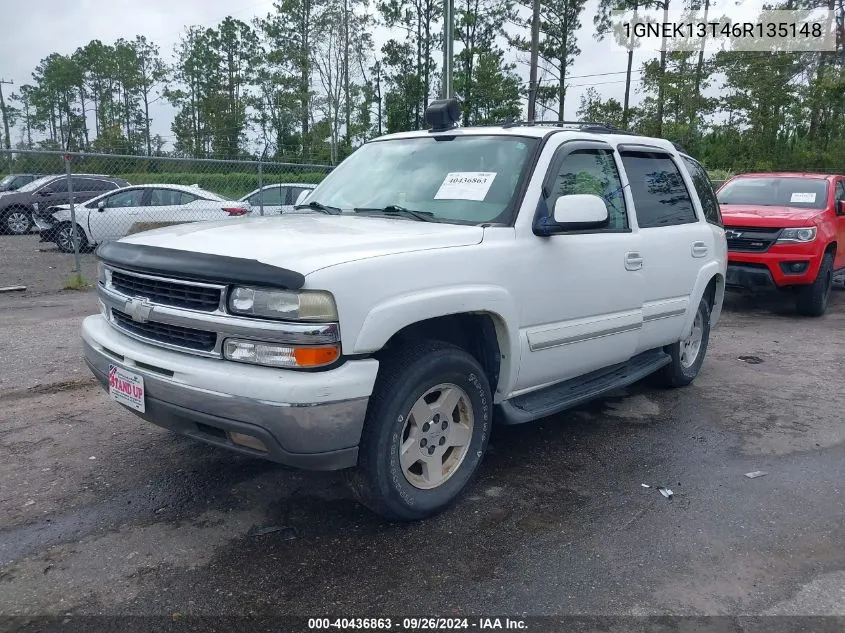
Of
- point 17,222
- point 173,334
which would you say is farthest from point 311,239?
point 17,222

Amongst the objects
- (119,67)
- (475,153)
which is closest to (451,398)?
(475,153)

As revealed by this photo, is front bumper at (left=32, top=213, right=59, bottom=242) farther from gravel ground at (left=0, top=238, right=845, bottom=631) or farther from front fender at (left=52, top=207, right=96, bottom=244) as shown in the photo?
gravel ground at (left=0, top=238, right=845, bottom=631)

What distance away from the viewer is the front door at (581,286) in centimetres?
365

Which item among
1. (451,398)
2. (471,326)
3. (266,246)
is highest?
(266,246)

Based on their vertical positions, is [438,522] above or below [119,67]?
below

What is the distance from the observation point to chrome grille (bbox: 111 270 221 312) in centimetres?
286

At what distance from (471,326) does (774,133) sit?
2635 centimetres

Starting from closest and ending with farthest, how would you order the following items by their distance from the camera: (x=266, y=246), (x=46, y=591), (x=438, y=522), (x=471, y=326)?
(x=46, y=591), (x=266, y=246), (x=438, y=522), (x=471, y=326)

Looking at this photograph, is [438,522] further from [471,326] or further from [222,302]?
[222,302]

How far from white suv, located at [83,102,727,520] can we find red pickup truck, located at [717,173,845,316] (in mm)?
4524

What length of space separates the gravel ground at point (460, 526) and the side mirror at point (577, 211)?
1.41m

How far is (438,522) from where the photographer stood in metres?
3.31

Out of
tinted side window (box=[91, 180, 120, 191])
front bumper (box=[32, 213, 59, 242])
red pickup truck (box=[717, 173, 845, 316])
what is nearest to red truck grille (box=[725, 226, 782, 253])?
red pickup truck (box=[717, 173, 845, 316])

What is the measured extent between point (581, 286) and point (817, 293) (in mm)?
6432
